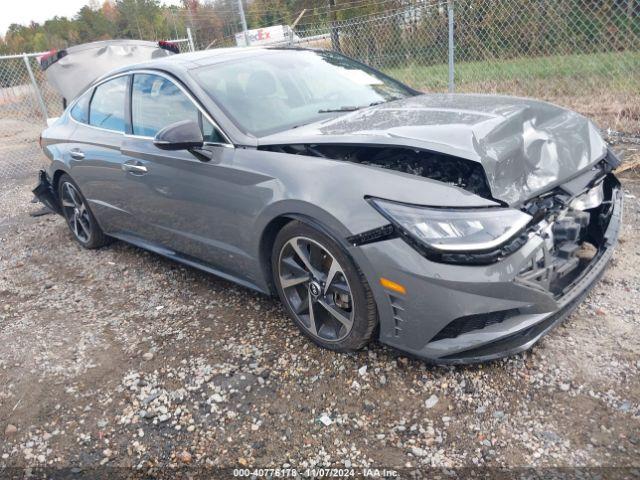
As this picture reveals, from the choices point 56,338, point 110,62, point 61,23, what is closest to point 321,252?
point 56,338

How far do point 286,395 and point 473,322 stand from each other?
1.00 m

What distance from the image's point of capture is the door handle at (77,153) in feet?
14.4

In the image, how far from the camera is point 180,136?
3.00 meters

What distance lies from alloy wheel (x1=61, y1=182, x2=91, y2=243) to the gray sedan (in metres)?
1.08

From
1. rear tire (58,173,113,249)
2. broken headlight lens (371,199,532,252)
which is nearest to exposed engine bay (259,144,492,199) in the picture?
broken headlight lens (371,199,532,252)

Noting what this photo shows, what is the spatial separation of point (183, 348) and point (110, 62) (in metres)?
6.00

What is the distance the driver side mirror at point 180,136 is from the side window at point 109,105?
110 cm

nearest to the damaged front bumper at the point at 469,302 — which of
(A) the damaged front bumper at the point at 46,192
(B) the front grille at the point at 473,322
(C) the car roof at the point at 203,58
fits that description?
(B) the front grille at the point at 473,322

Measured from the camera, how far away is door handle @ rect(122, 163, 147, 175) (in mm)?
3662

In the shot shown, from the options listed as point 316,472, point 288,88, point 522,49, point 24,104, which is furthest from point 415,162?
point 24,104

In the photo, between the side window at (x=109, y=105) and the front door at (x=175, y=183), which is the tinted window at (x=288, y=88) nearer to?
the front door at (x=175, y=183)

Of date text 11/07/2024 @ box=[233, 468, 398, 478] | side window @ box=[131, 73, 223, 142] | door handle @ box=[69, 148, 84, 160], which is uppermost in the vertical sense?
side window @ box=[131, 73, 223, 142]

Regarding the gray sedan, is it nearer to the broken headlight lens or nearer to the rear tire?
the broken headlight lens

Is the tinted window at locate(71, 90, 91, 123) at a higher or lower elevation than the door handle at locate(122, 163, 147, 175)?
higher
